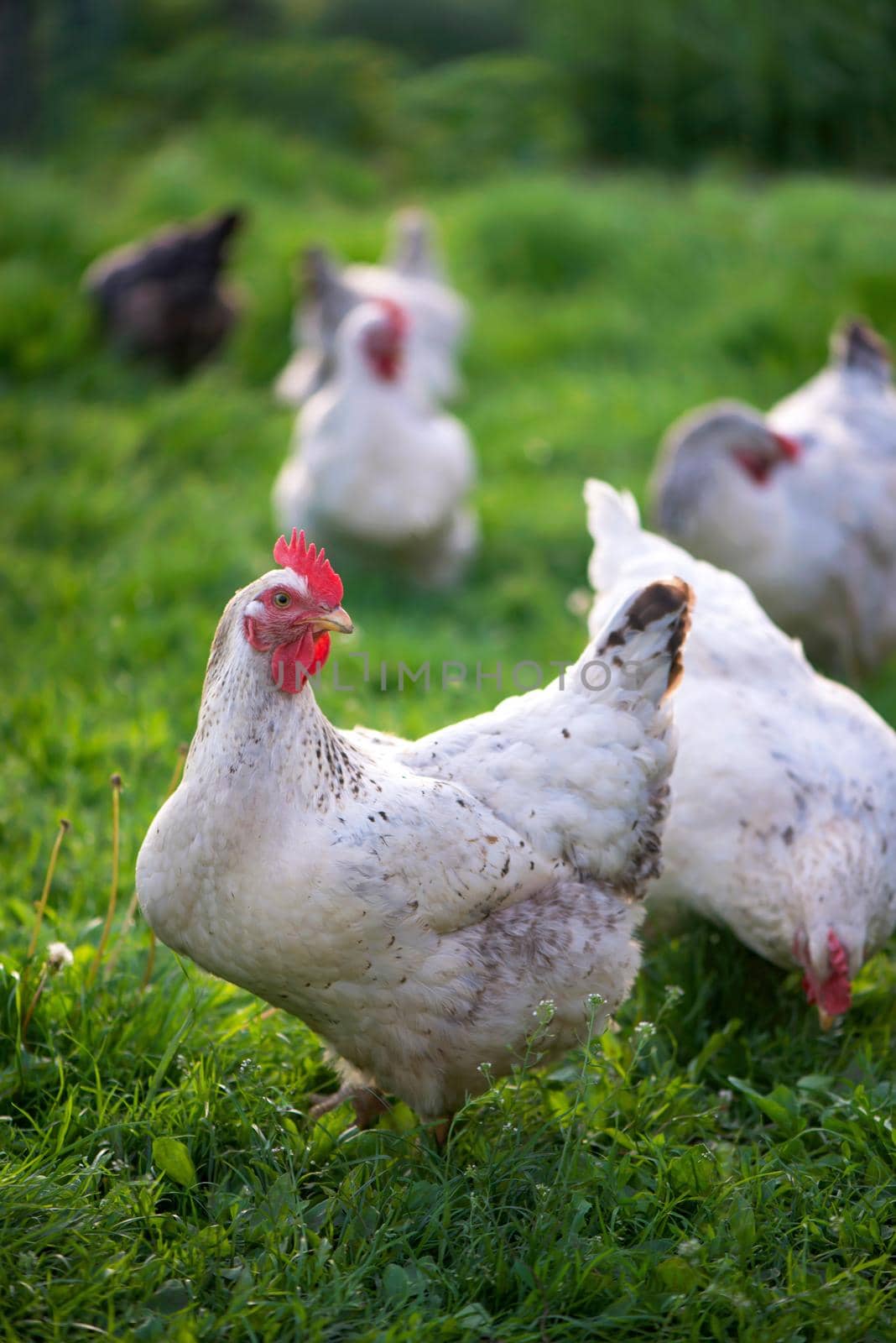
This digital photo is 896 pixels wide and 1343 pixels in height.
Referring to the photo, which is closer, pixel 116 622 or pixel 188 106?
pixel 116 622

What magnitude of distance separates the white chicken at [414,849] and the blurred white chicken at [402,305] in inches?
194

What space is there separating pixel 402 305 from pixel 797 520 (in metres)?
3.97

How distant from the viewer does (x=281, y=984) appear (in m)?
2.48

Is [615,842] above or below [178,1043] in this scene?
above

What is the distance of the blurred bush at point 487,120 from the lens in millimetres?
13836

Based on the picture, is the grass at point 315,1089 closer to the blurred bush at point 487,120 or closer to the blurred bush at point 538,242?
the blurred bush at point 538,242

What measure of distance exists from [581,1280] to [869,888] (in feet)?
4.28

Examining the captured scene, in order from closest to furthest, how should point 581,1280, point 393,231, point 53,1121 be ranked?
1. point 581,1280
2. point 53,1121
3. point 393,231

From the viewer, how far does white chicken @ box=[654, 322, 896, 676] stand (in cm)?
515

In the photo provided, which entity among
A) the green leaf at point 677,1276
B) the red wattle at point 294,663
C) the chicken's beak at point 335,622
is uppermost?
the chicken's beak at point 335,622

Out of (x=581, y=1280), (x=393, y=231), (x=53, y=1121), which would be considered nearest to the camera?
(x=581, y=1280)

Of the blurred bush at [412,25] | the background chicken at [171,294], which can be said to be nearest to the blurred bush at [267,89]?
the blurred bush at [412,25]

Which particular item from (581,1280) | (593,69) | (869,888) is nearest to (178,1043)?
(581,1280)

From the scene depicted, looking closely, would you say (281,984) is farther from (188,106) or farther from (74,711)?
(188,106)
